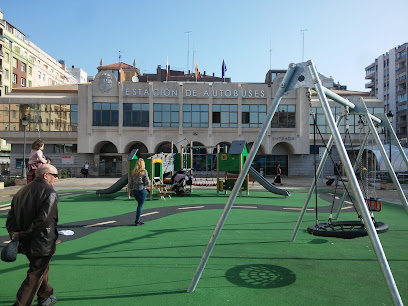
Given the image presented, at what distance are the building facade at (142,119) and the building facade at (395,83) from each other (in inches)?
1527

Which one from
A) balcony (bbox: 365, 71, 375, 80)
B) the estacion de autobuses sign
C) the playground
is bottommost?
the playground

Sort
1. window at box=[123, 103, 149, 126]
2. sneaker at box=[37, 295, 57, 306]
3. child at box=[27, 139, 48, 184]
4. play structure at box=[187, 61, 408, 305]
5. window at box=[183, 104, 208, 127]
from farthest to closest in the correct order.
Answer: window at box=[183, 104, 208, 127], window at box=[123, 103, 149, 126], child at box=[27, 139, 48, 184], sneaker at box=[37, 295, 57, 306], play structure at box=[187, 61, 408, 305]

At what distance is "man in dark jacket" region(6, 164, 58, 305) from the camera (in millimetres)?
3463

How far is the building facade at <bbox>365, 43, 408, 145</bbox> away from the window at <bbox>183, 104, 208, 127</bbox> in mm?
Answer: 45981

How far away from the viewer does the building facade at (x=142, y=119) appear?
38969 millimetres

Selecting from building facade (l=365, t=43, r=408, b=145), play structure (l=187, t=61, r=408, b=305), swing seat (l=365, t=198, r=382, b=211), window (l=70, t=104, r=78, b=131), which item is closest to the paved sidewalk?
swing seat (l=365, t=198, r=382, b=211)

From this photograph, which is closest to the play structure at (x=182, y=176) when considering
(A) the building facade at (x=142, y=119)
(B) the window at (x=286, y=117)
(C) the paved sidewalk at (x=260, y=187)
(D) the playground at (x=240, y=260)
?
A: (C) the paved sidewalk at (x=260, y=187)

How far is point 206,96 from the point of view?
3969cm

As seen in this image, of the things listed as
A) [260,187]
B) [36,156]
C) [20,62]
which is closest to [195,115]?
[260,187]

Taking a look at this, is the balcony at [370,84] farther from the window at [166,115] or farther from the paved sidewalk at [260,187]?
the paved sidewalk at [260,187]

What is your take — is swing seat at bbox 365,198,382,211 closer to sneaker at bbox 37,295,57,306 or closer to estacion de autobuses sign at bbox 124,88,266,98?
sneaker at bbox 37,295,57,306

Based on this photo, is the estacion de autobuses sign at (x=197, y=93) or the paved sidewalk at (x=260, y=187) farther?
the estacion de autobuses sign at (x=197, y=93)

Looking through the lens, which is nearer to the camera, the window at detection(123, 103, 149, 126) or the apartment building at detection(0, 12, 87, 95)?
the window at detection(123, 103, 149, 126)

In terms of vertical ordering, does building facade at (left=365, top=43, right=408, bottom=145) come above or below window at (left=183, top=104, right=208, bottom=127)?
above
